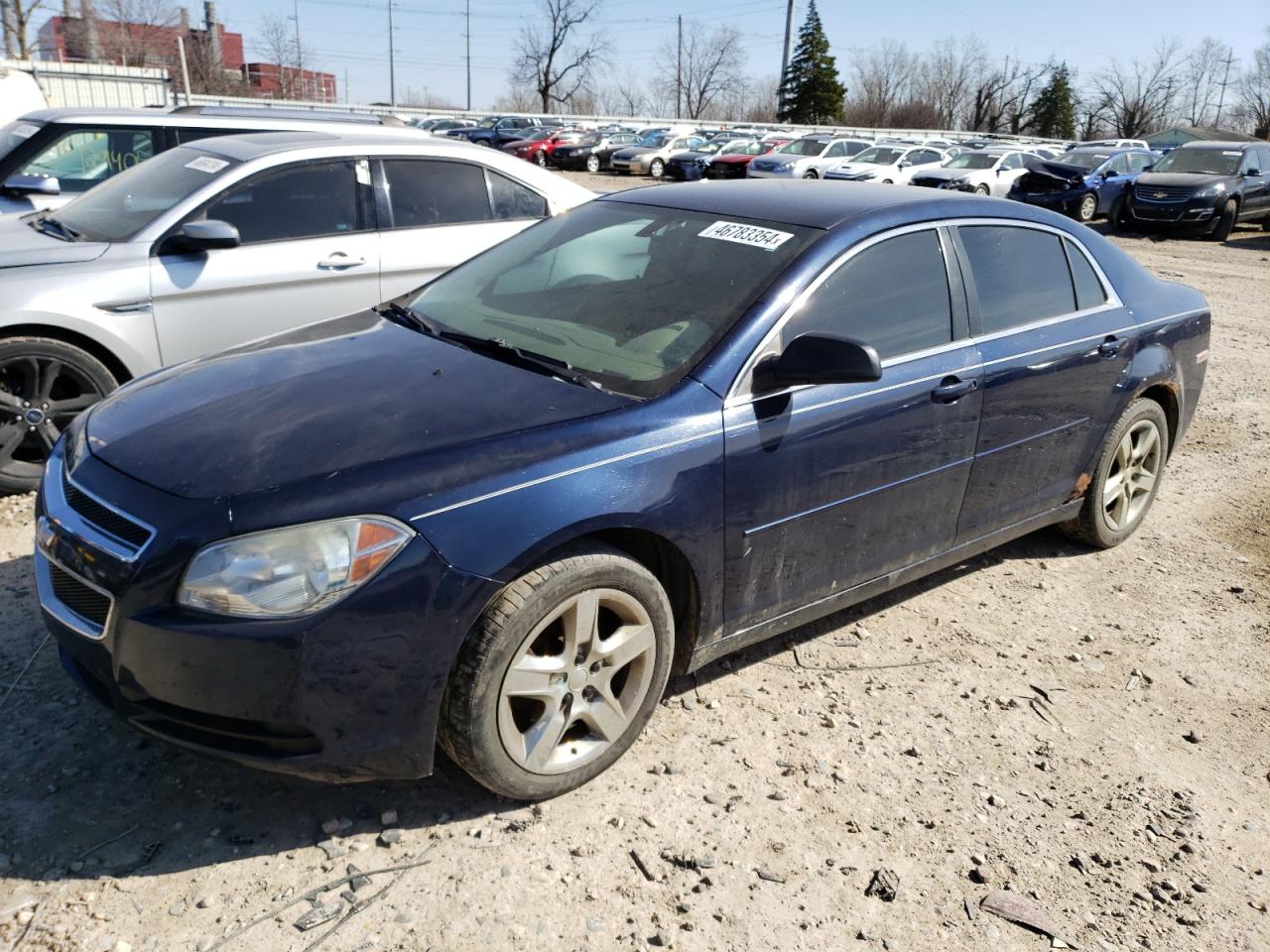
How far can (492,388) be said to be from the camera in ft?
9.85

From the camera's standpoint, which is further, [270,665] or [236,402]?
[236,402]

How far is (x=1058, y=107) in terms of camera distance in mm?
74188

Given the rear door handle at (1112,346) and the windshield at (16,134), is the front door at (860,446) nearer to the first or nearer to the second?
the rear door handle at (1112,346)

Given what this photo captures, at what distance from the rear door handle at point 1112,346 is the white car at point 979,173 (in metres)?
18.0

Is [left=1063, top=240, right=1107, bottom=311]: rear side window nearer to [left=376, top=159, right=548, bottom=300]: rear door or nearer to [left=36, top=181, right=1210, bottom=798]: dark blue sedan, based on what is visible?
[left=36, top=181, right=1210, bottom=798]: dark blue sedan

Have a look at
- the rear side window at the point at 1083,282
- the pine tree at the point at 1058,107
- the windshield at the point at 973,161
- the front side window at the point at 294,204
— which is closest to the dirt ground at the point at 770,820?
the rear side window at the point at 1083,282

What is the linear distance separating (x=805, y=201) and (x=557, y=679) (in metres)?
2.02

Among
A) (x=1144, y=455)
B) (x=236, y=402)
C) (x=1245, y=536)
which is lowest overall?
(x=1245, y=536)

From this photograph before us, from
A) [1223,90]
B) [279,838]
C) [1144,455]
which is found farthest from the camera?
[1223,90]

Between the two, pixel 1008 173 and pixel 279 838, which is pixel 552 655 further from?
pixel 1008 173

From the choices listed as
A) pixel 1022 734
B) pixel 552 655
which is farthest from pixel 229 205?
pixel 1022 734

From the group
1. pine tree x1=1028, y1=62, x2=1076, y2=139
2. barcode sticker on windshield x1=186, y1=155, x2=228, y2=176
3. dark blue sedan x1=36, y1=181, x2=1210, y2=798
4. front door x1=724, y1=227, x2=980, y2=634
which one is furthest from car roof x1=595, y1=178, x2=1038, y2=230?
pine tree x1=1028, y1=62, x2=1076, y2=139

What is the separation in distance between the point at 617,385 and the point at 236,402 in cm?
111

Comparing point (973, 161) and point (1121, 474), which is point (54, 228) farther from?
point (973, 161)
